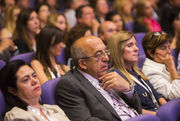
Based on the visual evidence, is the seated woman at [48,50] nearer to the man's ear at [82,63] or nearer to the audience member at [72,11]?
the man's ear at [82,63]

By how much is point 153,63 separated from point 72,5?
2.67 metres

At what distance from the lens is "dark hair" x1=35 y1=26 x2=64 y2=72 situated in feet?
8.00

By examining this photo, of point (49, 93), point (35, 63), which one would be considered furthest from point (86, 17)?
point (49, 93)

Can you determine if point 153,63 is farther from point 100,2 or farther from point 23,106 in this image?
point 100,2

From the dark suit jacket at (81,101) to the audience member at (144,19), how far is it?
7.90 ft

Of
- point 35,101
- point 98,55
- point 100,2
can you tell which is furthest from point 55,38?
point 100,2

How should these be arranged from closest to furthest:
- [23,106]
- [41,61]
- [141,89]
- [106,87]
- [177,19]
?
[23,106], [106,87], [141,89], [41,61], [177,19]

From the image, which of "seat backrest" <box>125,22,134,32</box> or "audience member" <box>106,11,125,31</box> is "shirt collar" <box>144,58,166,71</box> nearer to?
"audience member" <box>106,11,125,31</box>

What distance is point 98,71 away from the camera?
6.07 ft

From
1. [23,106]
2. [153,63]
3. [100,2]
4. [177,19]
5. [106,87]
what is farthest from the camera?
[100,2]

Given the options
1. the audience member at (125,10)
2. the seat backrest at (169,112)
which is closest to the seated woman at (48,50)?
the seat backrest at (169,112)

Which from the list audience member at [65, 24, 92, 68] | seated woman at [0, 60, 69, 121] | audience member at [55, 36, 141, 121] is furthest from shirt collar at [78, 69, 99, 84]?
audience member at [65, 24, 92, 68]

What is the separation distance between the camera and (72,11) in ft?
14.8

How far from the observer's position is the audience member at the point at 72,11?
440cm
